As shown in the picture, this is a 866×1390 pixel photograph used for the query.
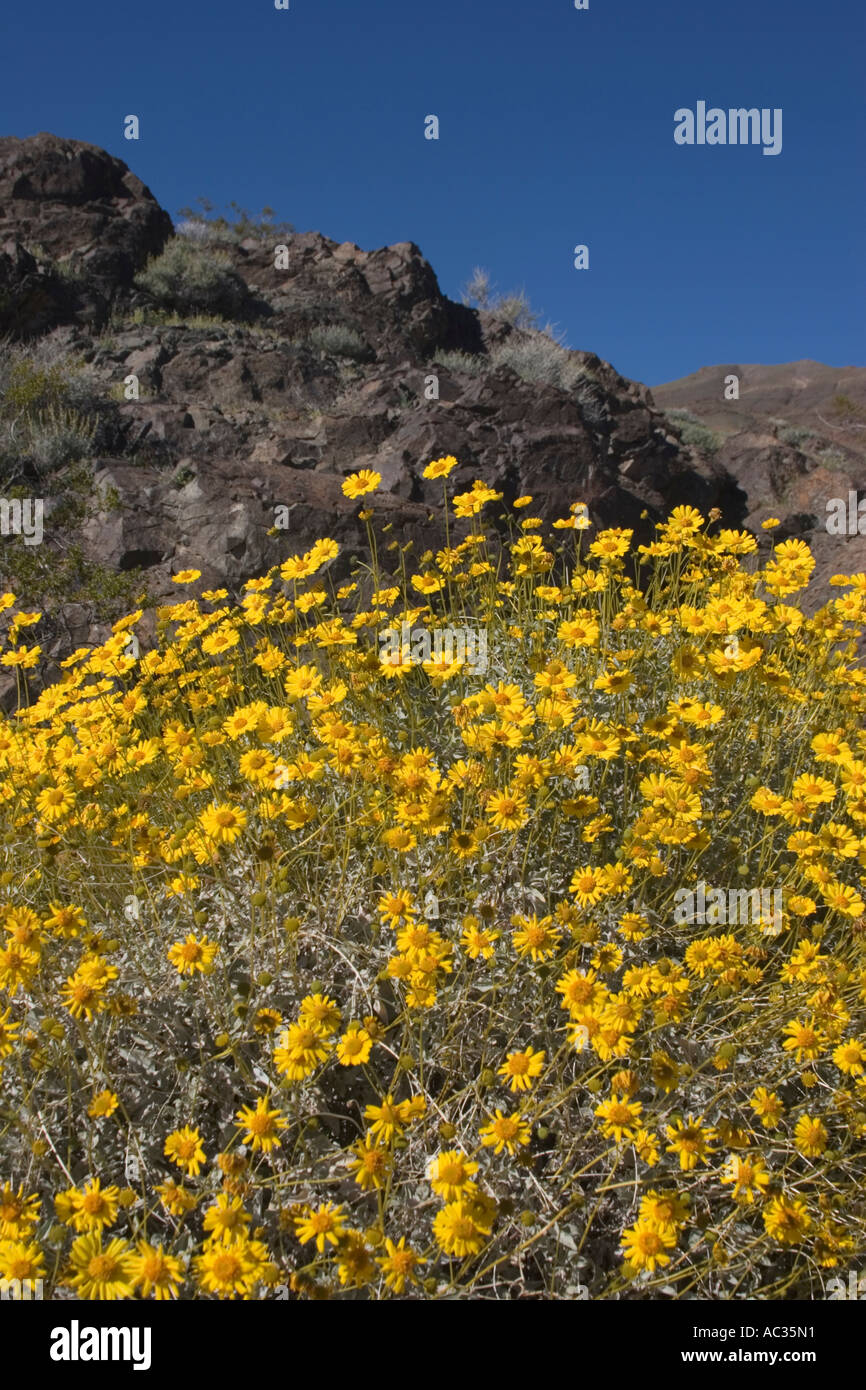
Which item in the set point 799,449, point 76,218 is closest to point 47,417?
point 76,218

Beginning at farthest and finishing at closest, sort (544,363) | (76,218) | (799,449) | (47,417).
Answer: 1. (799,449)
2. (76,218)
3. (544,363)
4. (47,417)

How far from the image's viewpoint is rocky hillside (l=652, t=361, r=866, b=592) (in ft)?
36.9

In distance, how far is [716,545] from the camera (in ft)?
13.4

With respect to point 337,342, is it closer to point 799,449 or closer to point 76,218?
point 76,218

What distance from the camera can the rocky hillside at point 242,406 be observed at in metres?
6.83

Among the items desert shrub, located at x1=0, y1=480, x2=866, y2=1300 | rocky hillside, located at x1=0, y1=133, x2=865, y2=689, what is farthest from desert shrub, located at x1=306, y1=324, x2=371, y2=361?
desert shrub, located at x1=0, y1=480, x2=866, y2=1300

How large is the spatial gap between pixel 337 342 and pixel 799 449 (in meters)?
10.0

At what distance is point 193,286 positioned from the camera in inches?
539

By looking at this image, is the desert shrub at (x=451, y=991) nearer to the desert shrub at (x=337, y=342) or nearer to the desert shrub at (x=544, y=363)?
the desert shrub at (x=544, y=363)

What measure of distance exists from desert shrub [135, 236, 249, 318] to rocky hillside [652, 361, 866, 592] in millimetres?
8361

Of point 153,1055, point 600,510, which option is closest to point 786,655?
point 153,1055

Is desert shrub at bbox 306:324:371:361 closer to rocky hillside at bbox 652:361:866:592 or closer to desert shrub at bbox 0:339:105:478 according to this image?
desert shrub at bbox 0:339:105:478

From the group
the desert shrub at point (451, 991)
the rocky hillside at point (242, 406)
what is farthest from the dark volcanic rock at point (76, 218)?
the desert shrub at point (451, 991)

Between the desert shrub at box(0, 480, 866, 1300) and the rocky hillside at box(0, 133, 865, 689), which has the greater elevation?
the rocky hillside at box(0, 133, 865, 689)
